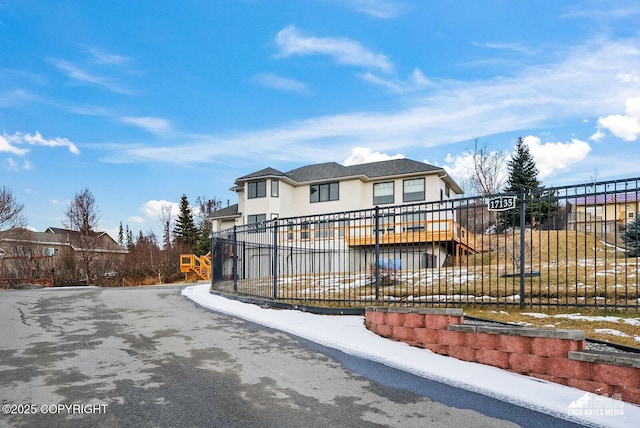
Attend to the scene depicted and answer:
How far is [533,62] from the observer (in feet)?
50.5

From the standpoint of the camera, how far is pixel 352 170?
31656 millimetres

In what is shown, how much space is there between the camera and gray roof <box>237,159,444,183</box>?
29062 mm

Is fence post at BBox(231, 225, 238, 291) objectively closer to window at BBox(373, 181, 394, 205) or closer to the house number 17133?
the house number 17133

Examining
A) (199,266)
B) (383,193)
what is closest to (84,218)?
(199,266)

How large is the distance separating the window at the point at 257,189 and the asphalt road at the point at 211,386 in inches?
966

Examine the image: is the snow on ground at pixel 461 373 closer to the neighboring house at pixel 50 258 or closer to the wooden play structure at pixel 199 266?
the wooden play structure at pixel 199 266

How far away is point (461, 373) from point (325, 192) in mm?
27399

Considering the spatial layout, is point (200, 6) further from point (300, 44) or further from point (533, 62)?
point (533, 62)

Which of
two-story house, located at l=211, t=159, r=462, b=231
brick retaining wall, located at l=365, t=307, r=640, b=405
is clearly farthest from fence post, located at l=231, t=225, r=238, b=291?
two-story house, located at l=211, t=159, r=462, b=231

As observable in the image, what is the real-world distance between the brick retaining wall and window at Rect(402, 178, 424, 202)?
22921 mm

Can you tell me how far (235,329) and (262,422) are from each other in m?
4.26

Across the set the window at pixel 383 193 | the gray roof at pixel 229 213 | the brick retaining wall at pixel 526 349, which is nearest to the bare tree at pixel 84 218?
the gray roof at pixel 229 213

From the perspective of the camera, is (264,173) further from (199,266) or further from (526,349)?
(526,349)

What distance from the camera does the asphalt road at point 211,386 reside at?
355 centimetres
